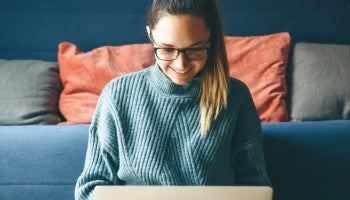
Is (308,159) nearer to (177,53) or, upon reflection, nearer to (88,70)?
(177,53)

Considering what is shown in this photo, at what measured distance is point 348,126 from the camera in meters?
1.40

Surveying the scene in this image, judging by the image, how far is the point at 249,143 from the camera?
1119 millimetres

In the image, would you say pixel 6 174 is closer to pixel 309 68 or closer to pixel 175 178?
pixel 175 178

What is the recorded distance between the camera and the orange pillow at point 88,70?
157 centimetres

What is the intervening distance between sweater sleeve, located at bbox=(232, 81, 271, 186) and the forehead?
0.25 m

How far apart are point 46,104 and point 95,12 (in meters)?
0.42

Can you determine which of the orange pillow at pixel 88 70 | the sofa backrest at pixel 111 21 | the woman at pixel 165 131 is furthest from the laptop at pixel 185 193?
the sofa backrest at pixel 111 21

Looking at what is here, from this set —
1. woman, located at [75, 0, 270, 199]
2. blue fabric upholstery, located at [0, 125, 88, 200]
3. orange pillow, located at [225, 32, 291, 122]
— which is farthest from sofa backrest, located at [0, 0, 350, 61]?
woman, located at [75, 0, 270, 199]

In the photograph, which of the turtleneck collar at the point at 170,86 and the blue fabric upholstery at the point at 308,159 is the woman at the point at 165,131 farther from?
the blue fabric upholstery at the point at 308,159

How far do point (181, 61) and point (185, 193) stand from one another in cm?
31

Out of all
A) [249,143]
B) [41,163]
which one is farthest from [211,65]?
[41,163]

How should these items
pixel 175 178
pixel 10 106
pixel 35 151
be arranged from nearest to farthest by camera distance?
pixel 175 178, pixel 35 151, pixel 10 106

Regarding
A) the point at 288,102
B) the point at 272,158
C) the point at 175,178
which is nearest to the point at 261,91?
the point at 288,102

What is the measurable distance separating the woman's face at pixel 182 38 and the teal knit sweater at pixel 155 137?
0.09m
